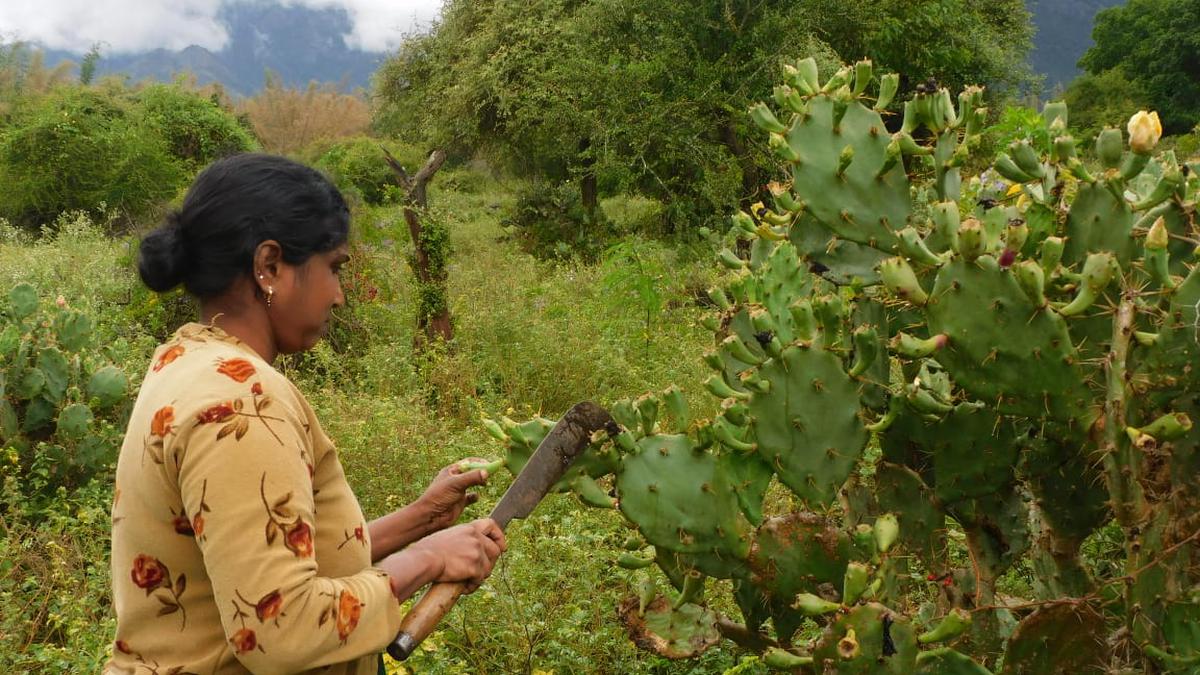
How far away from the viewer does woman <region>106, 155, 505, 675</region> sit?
1.26m

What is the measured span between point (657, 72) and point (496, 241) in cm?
441

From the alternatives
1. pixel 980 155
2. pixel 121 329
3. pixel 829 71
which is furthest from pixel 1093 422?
pixel 980 155

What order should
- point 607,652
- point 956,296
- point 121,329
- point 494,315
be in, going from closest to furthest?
point 956,296 < point 607,652 < point 494,315 < point 121,329

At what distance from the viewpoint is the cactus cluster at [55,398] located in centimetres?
440

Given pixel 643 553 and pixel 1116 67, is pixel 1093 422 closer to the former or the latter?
pixel 643 553

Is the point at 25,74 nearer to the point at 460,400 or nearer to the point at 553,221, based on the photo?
the point at 553,221

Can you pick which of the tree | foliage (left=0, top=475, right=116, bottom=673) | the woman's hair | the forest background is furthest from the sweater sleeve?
the tree

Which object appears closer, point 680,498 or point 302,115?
point 680,498

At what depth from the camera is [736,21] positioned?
32.6 feet

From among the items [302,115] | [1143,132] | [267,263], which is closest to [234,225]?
[267,263]

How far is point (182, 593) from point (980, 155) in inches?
558

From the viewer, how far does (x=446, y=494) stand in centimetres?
190

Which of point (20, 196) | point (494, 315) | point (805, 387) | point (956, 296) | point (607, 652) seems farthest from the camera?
point (20, 196)

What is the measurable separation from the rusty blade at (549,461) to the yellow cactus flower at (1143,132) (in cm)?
111
